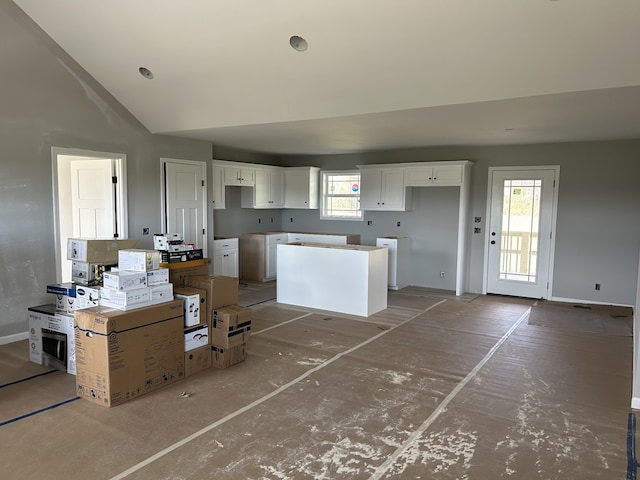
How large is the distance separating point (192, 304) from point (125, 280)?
65 centimetres

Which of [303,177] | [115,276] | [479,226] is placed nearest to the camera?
[115,276]

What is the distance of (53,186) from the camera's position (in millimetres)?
5137

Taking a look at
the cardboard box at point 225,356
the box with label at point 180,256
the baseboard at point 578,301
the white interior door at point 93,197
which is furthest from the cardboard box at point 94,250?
the baseboard at point 578,301

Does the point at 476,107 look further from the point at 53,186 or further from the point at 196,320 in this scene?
the point at 53,186

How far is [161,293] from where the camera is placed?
3773 millimetres

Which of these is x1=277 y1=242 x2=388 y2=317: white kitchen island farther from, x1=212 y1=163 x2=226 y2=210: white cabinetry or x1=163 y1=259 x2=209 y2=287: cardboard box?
x1=163 y1=259 x2=209 y2=287: cardboard box

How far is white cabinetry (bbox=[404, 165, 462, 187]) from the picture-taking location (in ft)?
24.2

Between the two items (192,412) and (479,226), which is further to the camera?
(479,226)

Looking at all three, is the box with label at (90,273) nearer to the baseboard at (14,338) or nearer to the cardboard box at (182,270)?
the cardboard box at (182,270)

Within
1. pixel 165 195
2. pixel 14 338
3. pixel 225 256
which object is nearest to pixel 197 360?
pixel 14 338

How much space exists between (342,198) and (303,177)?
34.9 inches

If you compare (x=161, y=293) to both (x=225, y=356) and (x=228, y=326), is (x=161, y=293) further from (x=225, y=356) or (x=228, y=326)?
(x=225, y=356)

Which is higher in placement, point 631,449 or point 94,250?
point 94,250

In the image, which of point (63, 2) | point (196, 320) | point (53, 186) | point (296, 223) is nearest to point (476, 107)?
point (196, 320)
